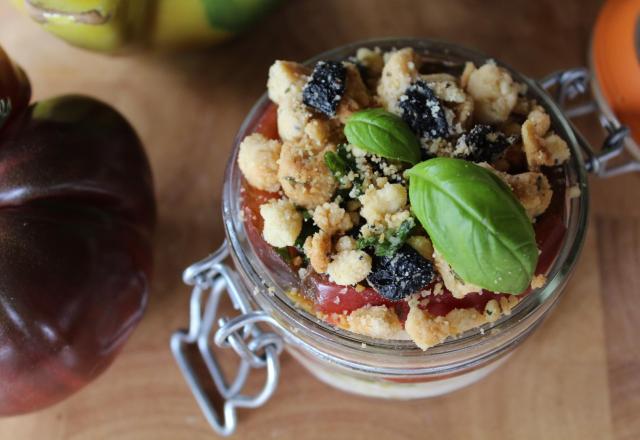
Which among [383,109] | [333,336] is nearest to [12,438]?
[333,336]

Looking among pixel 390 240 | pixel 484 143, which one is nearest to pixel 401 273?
pixel 390 240

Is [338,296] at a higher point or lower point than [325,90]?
lower

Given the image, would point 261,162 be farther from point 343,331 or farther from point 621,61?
point 621,61

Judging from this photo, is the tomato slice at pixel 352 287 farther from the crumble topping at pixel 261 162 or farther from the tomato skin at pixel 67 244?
the tomato skin at pixel 67 244

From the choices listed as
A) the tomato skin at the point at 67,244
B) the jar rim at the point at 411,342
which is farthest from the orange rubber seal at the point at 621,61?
the tomato skin at the point at 67,244

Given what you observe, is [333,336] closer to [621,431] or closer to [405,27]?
[621,431]

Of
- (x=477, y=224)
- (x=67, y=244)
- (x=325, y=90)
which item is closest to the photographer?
(x=477, y=224)
